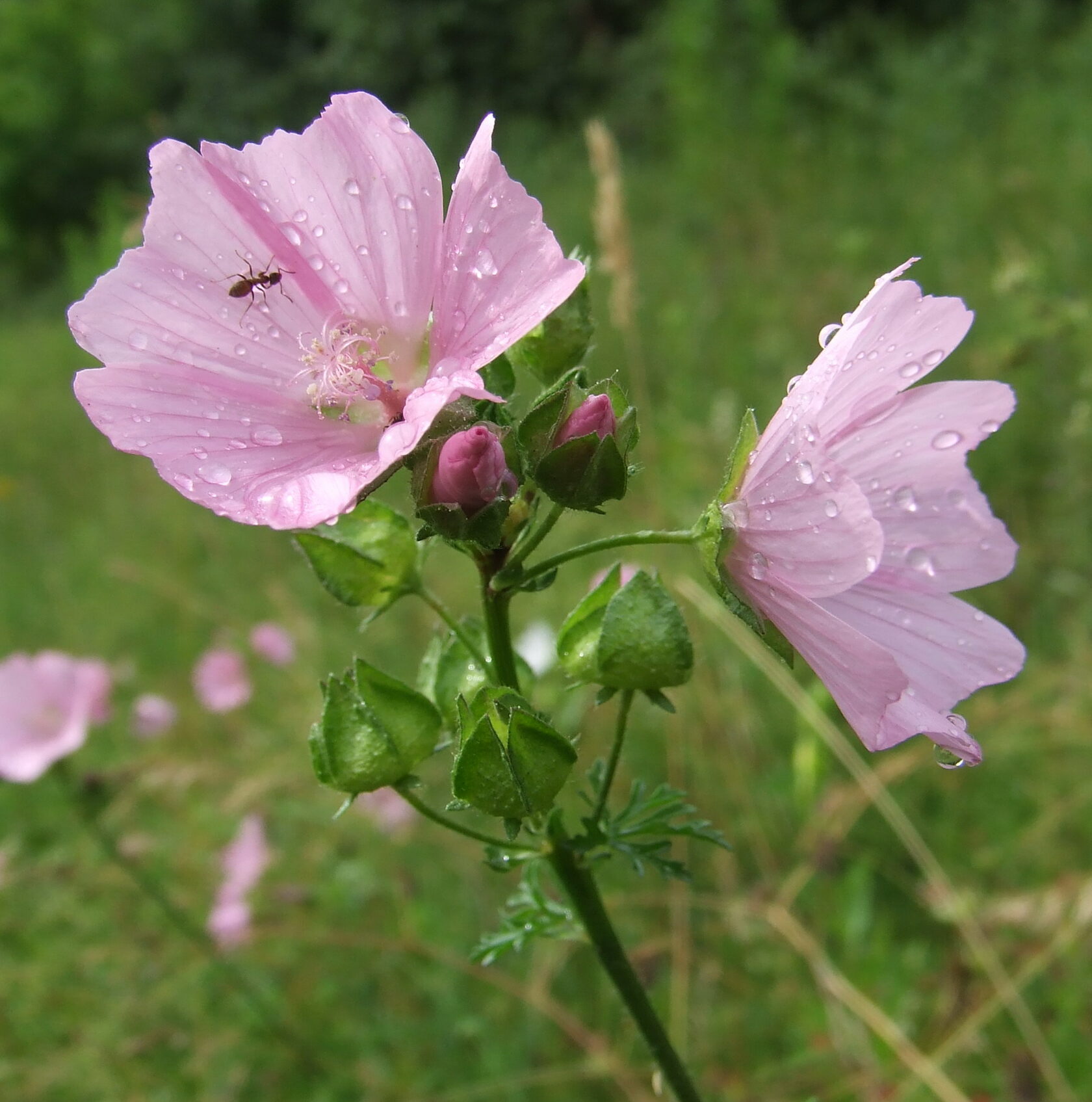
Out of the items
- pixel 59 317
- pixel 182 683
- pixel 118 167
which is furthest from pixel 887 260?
pixel 118 167

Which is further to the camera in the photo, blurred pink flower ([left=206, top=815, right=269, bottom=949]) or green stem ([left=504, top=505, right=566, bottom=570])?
blurred pink flower ([left=206, top=815, right=269, bottom=949])

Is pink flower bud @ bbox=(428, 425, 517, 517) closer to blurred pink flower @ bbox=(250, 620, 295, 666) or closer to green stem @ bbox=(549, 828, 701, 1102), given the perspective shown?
green stem @ bbox=(549, 828, 701, 1102)

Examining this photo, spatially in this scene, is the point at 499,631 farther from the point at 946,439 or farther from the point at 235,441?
the point at 946,439

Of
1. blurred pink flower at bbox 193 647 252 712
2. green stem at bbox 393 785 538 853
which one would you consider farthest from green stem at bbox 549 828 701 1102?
blurred pink flower at bbox 193 647 252 712

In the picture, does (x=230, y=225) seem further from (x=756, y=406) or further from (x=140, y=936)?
(x=756, y=406)

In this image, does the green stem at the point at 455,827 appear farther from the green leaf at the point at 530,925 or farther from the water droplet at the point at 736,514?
the water droplet at the point at 736,514

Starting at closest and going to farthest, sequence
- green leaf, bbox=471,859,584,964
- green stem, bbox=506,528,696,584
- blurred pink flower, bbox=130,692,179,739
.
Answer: green stem, bbox=506,528,696,584
green leaf, bbox=471,859,584,964
blurred pink flower, bbox=130,692,179,739
